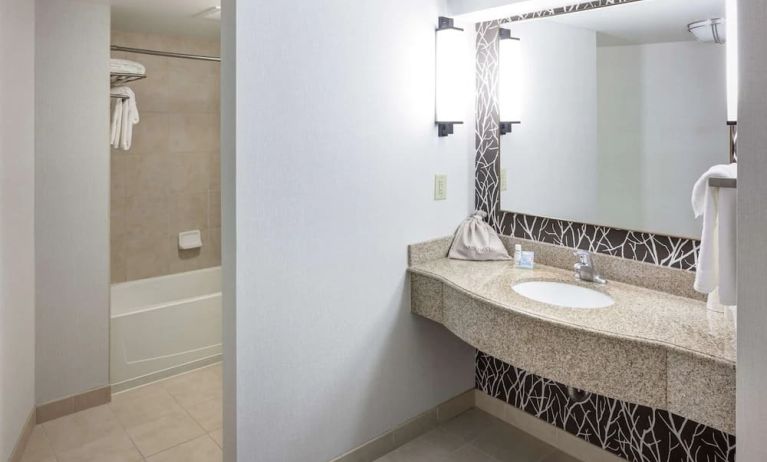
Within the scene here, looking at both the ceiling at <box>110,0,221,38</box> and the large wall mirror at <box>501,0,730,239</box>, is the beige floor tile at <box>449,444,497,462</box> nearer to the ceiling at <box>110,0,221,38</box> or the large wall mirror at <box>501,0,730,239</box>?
the large wall mirror at <box>501,0,730,239</box>

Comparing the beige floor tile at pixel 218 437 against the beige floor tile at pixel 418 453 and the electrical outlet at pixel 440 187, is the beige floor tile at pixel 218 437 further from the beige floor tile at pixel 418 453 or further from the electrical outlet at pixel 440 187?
the electrical outlet at pixel 440 187

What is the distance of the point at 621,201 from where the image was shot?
206cm

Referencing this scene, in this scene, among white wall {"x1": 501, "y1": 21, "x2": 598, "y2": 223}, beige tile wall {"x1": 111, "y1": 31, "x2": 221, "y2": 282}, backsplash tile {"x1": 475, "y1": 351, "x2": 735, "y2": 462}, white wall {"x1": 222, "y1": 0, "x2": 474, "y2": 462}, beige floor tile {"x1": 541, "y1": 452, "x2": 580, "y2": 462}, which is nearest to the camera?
white wall {"x1": 222, "y1": 0, "x2": 474, "y2": 462}

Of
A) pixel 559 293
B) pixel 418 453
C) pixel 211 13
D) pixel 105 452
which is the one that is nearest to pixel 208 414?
pixel 105 452

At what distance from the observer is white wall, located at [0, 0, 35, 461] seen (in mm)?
2064

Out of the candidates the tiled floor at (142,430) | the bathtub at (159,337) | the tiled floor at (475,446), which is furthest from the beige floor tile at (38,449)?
the tiled floor at (475,446)

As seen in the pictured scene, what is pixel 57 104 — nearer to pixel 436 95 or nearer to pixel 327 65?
pixel 327 65

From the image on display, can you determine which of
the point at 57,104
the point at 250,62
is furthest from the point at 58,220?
the point at 250,62

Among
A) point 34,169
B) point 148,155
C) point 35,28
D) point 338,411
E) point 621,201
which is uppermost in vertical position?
point 35,28

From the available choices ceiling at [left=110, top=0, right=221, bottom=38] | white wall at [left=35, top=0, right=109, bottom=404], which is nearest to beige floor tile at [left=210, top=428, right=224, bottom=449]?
white wall at [left=35, top=0, right=109, bottom=404]

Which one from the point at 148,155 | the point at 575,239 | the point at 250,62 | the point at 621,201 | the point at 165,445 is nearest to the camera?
the point at 250,62

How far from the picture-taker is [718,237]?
1.44 metres

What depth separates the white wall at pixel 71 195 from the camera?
2.49 metres

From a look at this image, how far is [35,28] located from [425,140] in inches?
74.8
